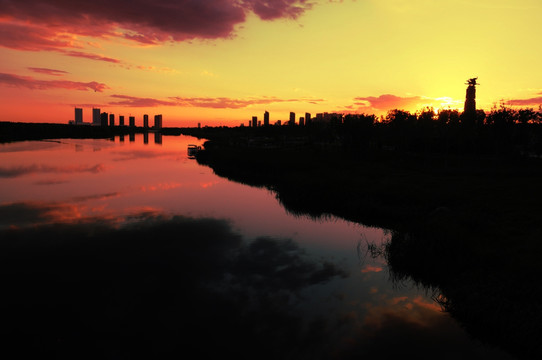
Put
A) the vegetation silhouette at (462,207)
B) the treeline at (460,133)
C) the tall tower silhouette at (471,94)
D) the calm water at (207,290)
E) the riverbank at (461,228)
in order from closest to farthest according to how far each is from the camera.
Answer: the calm water at (207,290), the riverbank at (461,228), the vegetation silhouette at (462,207), the treeline at (460,133), the tall tower silhouette at (471,94)

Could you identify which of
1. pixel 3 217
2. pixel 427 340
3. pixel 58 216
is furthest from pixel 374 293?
pixel 3 217

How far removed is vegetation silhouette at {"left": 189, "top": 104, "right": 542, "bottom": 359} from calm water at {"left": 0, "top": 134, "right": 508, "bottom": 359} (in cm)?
151

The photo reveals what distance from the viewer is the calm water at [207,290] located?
42.6 feet

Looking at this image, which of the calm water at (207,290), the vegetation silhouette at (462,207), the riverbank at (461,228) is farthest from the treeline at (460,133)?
the calm water at (207,290)

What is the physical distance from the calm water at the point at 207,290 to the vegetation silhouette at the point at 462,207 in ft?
4.96

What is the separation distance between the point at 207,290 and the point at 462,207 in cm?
2320

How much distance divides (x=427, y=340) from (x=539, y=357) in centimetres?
359

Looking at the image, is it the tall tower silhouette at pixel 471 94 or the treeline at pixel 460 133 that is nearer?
the treeline at pixel 460 133

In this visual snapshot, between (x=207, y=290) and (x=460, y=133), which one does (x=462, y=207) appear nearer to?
(x=207, y=290)

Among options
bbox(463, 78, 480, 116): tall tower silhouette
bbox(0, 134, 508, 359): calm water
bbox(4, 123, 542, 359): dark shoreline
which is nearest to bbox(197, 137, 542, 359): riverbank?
bbox(4, 123, 542, 359): dark shoreline

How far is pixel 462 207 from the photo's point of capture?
28625 mm

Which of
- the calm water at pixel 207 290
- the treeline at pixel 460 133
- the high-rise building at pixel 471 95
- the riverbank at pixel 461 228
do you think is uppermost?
the high-rise building at pixel 471 95

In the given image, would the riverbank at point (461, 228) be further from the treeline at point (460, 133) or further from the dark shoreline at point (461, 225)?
the treeline at point (460, 133)

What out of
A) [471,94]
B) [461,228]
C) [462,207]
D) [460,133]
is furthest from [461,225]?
[471,94]
